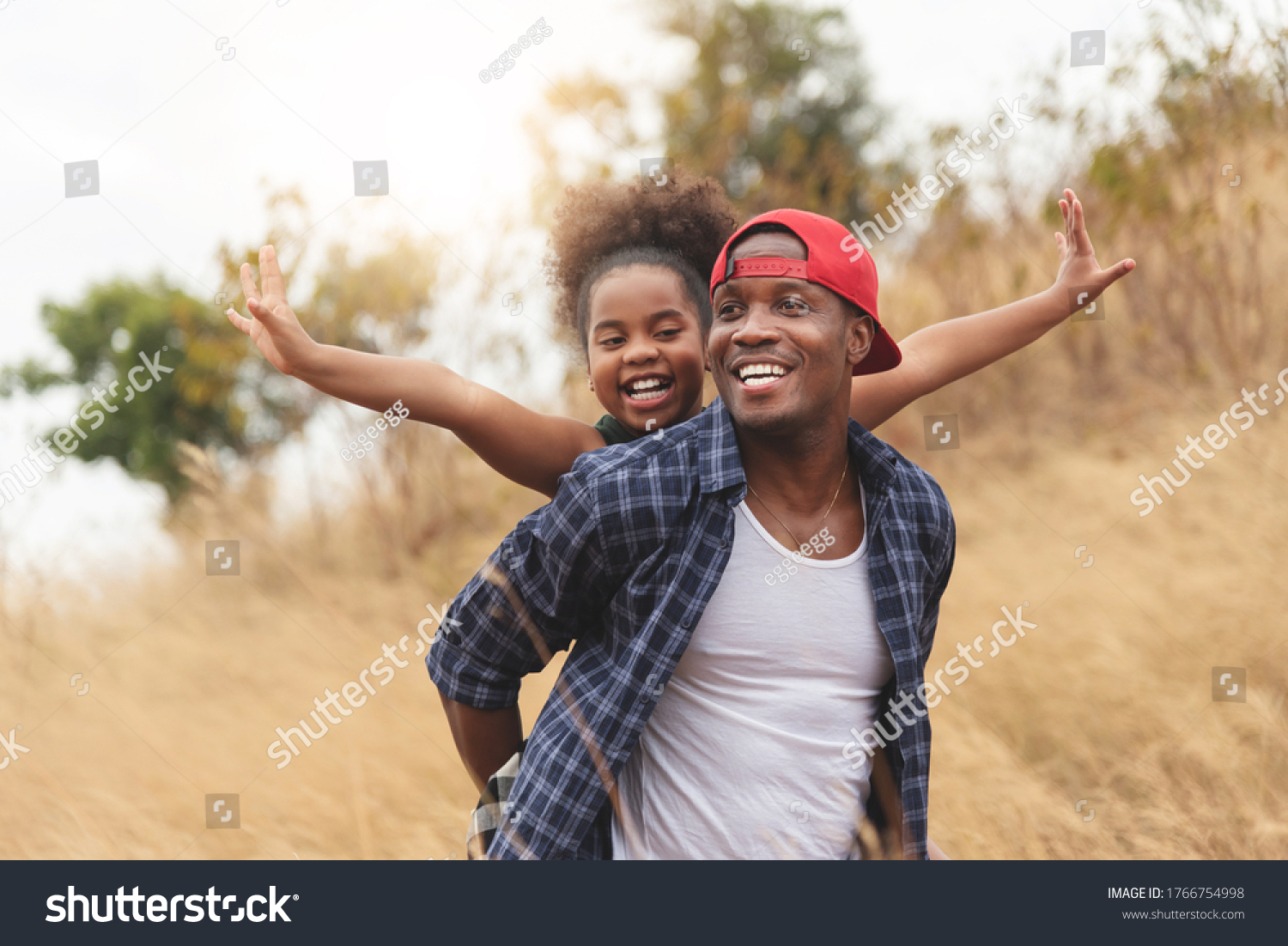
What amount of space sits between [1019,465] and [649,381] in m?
5.55

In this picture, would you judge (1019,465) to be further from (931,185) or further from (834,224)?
(834,224)

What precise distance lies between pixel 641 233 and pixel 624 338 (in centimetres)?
34

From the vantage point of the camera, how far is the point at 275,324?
1803 mm

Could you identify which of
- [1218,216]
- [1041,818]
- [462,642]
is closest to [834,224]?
[462,642]

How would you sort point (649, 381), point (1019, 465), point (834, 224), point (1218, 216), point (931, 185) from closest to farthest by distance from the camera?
point (834, 224)
point (649, 381)
point (931, 185)
point (1218, 216)
point (1019, 465)

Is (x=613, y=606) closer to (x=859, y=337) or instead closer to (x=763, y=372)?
(x=763, y=372)

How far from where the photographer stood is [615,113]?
6.55m

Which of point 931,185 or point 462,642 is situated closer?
point 462,642

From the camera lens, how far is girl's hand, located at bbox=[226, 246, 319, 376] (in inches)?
71.0

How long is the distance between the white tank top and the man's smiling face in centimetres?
19

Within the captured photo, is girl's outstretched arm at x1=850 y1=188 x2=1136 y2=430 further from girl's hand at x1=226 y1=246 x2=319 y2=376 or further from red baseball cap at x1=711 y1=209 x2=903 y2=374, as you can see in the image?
girl's hand at x1=226 y1=246 x2=319 y2=376
